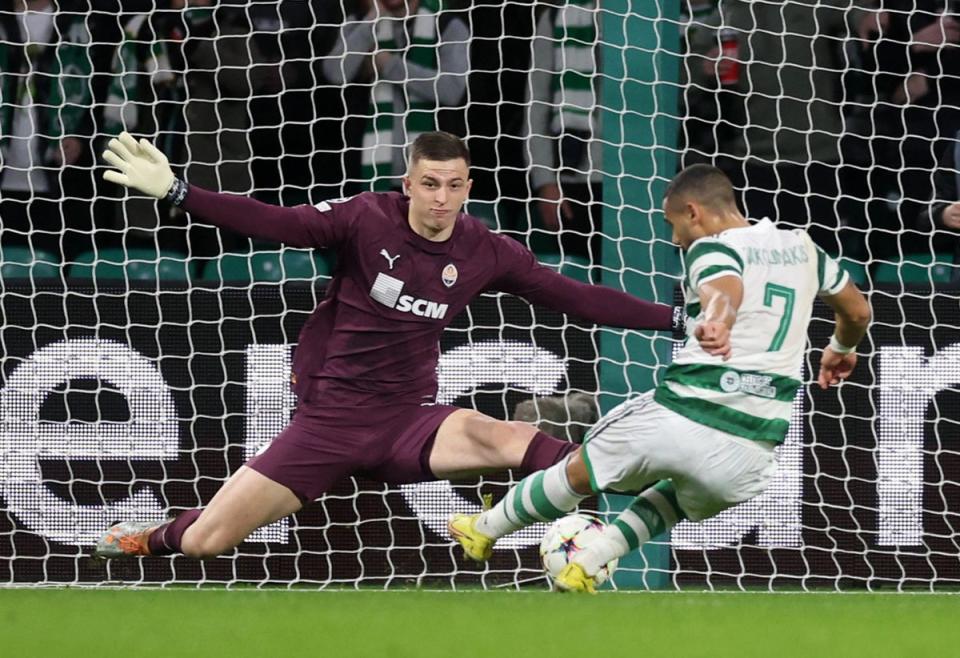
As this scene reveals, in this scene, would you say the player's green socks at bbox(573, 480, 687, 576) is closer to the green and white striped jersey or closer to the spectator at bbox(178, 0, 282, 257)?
the green and white striped jersey

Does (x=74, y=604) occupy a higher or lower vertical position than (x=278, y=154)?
lower

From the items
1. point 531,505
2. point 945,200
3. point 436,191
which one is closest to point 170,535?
point 531,505

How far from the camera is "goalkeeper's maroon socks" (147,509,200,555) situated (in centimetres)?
575

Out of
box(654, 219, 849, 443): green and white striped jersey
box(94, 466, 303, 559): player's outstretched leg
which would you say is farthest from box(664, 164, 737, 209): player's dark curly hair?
box(94, 466, 303, 559): player's outstretched leg

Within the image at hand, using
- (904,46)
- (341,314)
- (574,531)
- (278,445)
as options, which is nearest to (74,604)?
(278,445)

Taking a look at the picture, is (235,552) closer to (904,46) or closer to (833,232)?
(833,232)

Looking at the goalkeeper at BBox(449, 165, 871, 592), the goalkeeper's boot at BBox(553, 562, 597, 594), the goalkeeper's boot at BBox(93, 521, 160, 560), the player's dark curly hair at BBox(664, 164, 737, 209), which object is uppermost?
the player's dark curly hair at BBox(664, 164, 737, 209)

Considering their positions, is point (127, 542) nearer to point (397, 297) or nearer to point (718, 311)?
point (397, 297)

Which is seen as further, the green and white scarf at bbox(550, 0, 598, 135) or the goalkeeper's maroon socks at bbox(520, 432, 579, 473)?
the green and white scarf at bbox(550, 0, 598, 135)

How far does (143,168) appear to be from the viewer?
5.15 meters

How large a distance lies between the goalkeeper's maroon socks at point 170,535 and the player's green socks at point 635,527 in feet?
4.87

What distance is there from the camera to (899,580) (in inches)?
260

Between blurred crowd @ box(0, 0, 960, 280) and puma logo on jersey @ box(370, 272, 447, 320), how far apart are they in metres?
1.50

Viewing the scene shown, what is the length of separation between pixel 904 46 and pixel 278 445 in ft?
11.6
